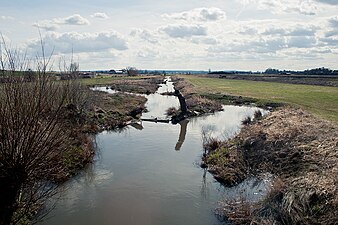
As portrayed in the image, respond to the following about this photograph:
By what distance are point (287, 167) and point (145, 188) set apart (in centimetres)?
778

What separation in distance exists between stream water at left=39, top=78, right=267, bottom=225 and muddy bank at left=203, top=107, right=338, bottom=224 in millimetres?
1109

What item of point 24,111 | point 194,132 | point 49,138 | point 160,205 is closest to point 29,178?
point 49,138

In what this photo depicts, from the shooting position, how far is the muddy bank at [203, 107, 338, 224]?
1337cm

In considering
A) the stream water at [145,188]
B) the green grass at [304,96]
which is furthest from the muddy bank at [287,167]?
the green grass at [304,96]

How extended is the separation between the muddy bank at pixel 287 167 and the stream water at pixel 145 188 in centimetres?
111

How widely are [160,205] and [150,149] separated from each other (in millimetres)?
10377

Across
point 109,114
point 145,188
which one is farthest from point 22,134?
point 109,114

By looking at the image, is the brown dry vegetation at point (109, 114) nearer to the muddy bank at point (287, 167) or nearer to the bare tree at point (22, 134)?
the muddy bank at point (287, 167)

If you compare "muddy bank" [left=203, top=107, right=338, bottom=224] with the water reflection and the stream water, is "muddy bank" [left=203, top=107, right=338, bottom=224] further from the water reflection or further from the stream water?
the water reflection

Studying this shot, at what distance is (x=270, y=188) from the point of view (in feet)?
51.3

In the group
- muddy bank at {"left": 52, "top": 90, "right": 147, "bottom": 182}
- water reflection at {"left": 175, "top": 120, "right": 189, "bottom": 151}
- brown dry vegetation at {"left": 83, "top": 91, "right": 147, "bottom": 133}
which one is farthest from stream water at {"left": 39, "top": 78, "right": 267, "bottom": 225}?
brown dry vegetation at {"left": 83, "top": 91, "right": 147, "bottom": 133}

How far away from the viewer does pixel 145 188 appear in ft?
61.4

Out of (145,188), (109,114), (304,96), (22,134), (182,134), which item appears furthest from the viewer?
(304,96)

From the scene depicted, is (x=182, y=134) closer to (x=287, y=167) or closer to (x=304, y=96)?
(x=287, y=167)
